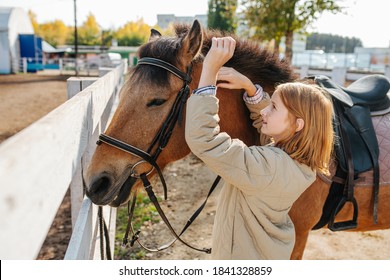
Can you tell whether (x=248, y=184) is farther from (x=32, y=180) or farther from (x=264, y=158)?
(x=32, y=180)

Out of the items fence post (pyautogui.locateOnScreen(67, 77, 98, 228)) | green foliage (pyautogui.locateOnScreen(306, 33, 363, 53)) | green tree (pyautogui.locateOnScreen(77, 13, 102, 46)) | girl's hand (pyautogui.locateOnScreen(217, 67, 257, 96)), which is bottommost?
fence post (pyautogui.locateOnScreen(67, 77, 98, 228))

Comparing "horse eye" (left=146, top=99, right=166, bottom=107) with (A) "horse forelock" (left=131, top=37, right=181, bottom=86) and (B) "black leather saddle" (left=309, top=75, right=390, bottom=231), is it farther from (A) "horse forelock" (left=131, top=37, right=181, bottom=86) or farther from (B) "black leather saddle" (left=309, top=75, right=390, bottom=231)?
(B) "black leather saddle" (left=309, top=75, right=390, bottom=231)

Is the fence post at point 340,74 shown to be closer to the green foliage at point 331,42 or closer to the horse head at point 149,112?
the horse head at point 149,112

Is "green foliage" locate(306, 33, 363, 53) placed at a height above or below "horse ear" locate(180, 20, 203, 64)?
above

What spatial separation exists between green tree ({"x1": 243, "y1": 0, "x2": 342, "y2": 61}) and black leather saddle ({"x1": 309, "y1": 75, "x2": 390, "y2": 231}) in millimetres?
8342

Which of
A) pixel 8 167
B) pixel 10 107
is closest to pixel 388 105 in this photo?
pixel 8 167

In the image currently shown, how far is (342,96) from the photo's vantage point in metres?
2.46

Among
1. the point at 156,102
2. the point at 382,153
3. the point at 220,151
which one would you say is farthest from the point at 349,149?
the point at 156,102

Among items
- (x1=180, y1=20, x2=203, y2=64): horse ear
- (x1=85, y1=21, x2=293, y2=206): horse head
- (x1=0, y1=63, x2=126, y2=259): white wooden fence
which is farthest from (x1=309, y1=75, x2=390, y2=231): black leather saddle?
(x1=0, y1=63, x2=126, y2=259): white wooden fence

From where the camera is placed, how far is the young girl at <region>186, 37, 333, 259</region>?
1.52 meters

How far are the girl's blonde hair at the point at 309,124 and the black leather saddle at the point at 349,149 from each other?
1.92 feet

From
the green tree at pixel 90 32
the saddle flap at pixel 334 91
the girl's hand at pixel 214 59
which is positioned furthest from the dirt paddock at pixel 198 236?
the green tree at pixel 90 32

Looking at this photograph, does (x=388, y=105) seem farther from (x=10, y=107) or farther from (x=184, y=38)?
(x=10, y=107)

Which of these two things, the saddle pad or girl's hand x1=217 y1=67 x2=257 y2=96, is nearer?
girl's hand x1=217 y1=67 x2=257 y2=96
